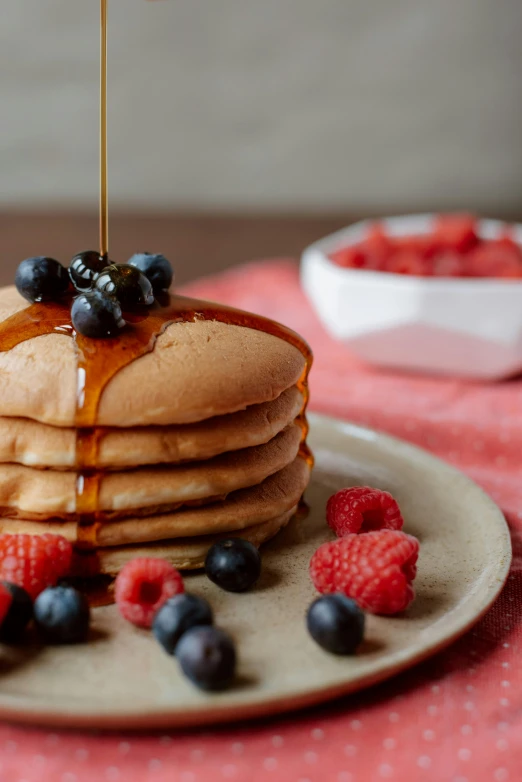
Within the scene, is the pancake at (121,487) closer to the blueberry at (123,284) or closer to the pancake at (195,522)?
the pancake at (195,522)

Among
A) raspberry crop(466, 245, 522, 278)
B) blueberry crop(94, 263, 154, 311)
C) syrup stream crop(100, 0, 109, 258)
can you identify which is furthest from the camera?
raspberry crop(466, 245, 522, 278)

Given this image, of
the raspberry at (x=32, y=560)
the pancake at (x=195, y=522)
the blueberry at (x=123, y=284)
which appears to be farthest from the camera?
the blueberry at (x=123, y=284)

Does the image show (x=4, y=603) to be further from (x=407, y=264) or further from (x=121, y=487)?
(x=407, y=264)

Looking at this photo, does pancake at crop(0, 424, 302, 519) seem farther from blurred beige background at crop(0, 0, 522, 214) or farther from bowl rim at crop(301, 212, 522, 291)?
blurred beige background at crop(0, 0, 522, 214)

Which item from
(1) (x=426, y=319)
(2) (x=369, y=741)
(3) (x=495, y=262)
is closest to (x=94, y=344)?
(2) (x=369, y=741)

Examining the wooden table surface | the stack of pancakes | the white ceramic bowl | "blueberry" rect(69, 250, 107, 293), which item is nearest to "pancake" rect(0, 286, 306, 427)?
the stack of pancakes

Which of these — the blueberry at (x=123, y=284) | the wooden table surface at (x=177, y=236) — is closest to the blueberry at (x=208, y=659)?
the blueberry at (x=123, y=284)
